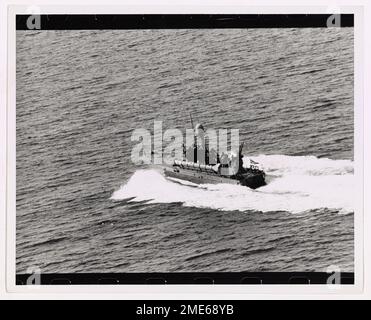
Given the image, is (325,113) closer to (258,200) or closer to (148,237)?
(258,200)

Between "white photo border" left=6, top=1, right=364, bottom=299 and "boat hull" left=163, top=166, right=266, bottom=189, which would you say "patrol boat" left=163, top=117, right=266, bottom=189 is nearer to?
"boat hull" left=163, top=166, right=266, bottom=189

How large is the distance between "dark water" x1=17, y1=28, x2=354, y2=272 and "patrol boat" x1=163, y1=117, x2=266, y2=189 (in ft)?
0.30

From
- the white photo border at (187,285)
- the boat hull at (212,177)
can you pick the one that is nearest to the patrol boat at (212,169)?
the boat hull at (212,177)

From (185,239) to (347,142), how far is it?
6.05 feet

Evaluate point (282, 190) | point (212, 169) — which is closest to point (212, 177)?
point (212, 169)

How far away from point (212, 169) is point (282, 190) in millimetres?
732

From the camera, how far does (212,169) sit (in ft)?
26.9

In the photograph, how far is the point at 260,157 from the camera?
8.02 metres

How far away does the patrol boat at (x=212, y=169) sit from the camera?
8055mm

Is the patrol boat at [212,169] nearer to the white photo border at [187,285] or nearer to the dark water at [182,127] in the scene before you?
the dark water at [182,127]

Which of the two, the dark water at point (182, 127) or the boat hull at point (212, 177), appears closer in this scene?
the dark water at point (182, 127)
